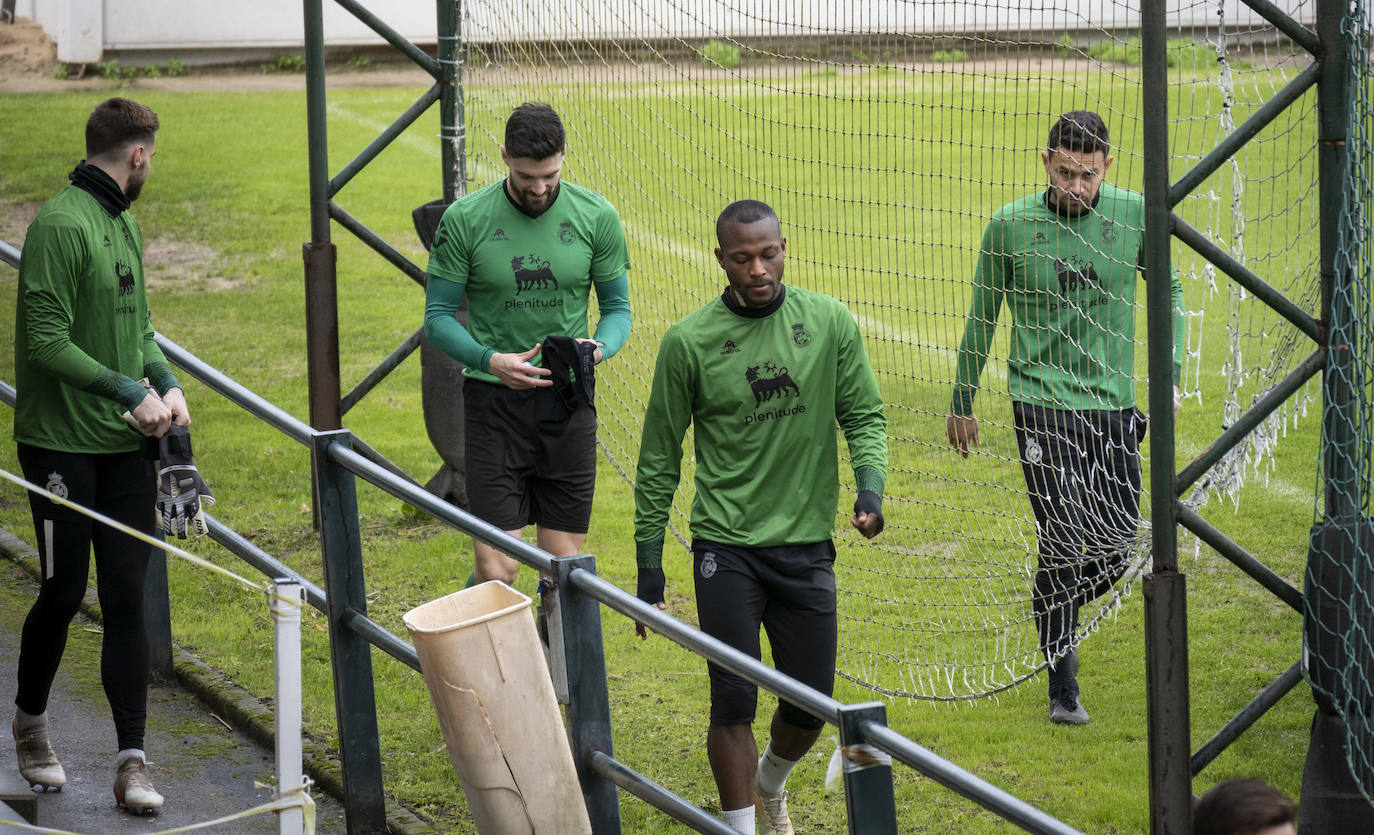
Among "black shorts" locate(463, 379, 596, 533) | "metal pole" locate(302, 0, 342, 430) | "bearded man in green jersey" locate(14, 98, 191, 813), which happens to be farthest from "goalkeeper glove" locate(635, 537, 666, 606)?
"metal pole" locate(302, 0, 342, 430)

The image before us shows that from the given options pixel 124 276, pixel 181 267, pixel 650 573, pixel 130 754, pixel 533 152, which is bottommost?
pixel 130 754

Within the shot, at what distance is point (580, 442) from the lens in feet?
19.6

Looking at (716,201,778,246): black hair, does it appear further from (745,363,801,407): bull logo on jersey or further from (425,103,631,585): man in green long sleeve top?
(425,103,631,585): man in green long sleeve top

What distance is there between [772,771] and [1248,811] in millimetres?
2051

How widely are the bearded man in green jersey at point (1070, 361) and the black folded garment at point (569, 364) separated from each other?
139cm

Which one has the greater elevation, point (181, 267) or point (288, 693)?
point (288, 693)

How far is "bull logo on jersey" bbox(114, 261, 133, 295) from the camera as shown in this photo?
15.9 feet

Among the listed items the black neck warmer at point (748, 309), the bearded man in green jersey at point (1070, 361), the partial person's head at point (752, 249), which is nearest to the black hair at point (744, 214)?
the partial person's head at point (752, 249)

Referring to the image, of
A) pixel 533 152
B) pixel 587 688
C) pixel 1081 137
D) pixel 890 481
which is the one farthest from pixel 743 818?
pixel 890 481

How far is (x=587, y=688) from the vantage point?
4203mm

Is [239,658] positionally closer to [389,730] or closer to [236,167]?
[389,730]

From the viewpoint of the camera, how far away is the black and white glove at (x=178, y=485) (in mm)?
4809

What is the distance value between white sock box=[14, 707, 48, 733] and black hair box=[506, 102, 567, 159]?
2375mm

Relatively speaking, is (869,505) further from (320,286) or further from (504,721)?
(320,286)
